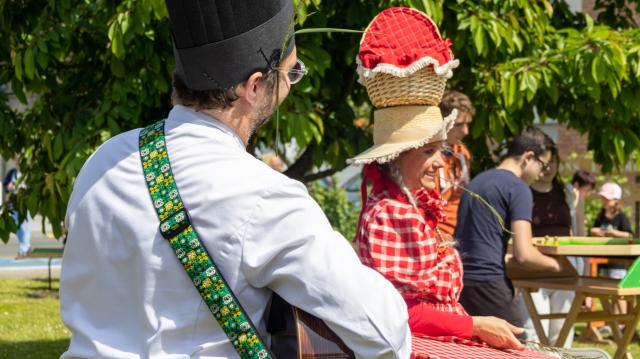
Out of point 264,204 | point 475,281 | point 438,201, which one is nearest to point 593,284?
point 475,281

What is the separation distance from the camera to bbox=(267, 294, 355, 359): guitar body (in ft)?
5.28

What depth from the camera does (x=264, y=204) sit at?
1.58m

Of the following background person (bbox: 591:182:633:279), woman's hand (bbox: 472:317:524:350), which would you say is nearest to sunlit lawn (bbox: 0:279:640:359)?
background person (bbox: 591:182:633:279)

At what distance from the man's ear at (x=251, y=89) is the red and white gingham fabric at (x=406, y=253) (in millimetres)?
1155

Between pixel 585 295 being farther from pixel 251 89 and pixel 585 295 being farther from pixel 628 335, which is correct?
pixel 251 89

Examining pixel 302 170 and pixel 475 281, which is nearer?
pixel 475 281

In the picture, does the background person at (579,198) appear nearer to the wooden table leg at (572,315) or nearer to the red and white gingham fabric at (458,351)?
the wooden table leg at (572,315)

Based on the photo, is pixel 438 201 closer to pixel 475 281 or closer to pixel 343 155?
pixel 475 281

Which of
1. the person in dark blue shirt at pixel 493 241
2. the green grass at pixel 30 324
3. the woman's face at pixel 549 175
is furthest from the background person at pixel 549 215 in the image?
the green grass at pixel 30 324

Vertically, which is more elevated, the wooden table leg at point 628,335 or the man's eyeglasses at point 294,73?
the man's eyeglasses at point 294,73

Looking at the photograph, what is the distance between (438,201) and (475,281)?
5.18 feet

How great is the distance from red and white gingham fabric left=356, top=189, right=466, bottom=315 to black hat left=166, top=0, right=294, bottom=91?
1.18m

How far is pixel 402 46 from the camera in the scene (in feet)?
10.3

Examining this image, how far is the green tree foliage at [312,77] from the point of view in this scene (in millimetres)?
5008
